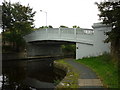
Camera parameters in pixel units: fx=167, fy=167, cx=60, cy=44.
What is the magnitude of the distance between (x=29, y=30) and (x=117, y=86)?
2410 centimetres

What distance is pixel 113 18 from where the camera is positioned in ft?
44.8

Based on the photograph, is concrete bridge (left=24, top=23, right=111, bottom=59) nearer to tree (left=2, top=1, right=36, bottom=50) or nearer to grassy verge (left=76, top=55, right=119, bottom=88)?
tree (left=2, top=1, right=36, bottom=50)

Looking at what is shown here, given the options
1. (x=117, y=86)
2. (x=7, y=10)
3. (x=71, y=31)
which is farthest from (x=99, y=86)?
(x=7, y=10)

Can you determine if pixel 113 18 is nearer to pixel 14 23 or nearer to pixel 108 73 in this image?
pixel 108 73

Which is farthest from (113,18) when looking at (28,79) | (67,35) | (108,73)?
(67,35)

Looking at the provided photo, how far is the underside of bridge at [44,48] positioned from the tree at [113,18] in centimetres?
1362

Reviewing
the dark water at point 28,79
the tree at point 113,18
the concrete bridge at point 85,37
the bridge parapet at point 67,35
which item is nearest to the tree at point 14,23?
the bridge parapet at point 67,35

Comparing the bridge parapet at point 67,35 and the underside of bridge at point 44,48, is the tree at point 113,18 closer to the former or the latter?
the bridge parapet at point 67,35

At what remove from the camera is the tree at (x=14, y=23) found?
27.9m

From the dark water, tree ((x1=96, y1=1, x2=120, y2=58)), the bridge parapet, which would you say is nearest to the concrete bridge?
the bridge parapet

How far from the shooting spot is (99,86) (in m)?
7.91

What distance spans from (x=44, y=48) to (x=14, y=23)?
12.3m

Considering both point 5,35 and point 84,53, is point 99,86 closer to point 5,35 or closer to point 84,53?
point 84,53

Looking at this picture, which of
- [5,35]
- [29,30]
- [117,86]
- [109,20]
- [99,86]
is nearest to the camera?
[117,86]
